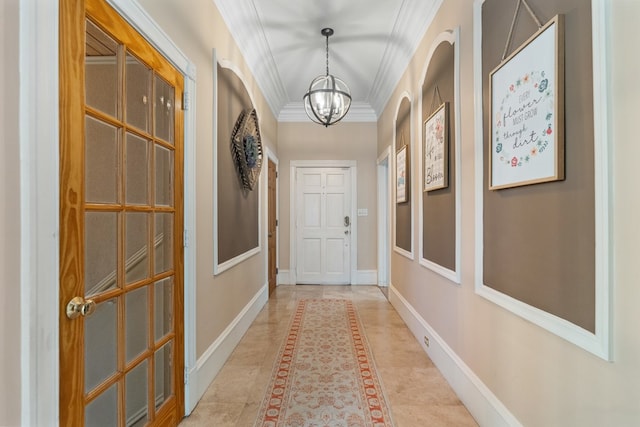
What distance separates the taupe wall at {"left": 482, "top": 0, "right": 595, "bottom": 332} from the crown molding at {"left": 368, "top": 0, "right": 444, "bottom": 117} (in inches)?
42.1

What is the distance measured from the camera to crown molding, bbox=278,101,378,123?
4902mm

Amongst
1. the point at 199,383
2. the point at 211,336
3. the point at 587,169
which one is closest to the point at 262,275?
the point at 211,336

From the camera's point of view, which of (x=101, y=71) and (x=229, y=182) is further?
(x=229, y=182)

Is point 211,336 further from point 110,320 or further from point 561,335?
point 561,335

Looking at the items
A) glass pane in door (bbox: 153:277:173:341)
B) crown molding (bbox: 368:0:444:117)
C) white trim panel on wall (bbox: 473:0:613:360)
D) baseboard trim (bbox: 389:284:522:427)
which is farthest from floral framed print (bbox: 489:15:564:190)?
glass pane in door (bbox: 153:277:173:341)

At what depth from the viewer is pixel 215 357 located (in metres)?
2.22

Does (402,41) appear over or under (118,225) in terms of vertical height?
over

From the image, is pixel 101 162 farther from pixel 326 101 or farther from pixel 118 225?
pixel 326 101

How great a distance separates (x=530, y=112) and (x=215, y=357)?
232 cm

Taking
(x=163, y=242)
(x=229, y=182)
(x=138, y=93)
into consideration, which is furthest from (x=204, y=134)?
(x=163, y=242)

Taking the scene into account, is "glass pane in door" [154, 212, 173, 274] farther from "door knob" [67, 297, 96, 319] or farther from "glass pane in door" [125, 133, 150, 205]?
"door knob" [67, 297, 96, 319]

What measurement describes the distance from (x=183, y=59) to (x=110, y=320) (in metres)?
1.39

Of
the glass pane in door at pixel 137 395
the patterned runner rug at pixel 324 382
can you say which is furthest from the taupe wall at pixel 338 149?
the glass pane in door at pixel 137 395

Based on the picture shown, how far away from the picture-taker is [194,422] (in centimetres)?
174
